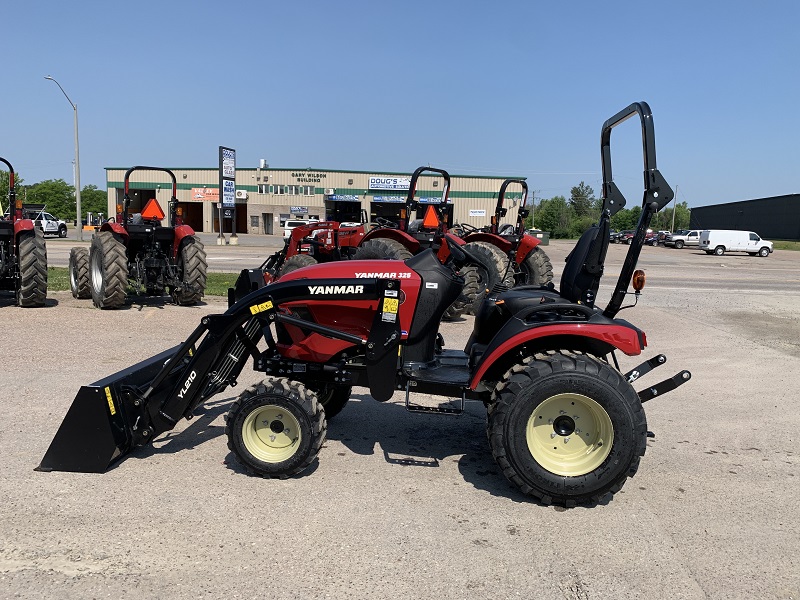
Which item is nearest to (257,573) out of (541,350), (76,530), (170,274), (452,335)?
(76,530)

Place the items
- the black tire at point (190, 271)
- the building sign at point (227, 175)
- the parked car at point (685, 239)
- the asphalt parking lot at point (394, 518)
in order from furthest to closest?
the parked car at point (685, 239) < the building sign at point (227, 175) < the black tire at point (190, 271) < the asphalt parking lot at point (394, 518)

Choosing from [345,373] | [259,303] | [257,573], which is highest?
[259,303]

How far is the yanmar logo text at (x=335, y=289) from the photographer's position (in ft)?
13.6

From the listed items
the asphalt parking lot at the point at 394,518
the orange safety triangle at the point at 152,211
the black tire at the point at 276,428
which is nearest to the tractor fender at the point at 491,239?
the orange safety triangle at the point at 152,211

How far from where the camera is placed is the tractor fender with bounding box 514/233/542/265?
1233cm

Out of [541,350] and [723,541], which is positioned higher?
[541,350]

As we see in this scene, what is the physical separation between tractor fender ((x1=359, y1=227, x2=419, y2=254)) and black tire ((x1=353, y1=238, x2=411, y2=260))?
24.3 inches

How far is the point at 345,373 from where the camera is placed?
4.27 metres

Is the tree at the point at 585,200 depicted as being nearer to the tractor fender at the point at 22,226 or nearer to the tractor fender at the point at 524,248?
the tractor fender at the point at 524,248

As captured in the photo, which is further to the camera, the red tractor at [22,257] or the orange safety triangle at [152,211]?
the orange safety triangle at [152,211]

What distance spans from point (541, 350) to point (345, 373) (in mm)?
1258

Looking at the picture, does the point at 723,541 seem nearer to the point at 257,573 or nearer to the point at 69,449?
the point at 257,573

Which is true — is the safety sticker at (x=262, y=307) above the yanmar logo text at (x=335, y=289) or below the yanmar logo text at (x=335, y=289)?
below

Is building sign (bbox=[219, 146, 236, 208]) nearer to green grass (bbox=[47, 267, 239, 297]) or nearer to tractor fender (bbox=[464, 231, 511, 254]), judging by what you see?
green grass (bbox=[47, 267, 239, 297])
